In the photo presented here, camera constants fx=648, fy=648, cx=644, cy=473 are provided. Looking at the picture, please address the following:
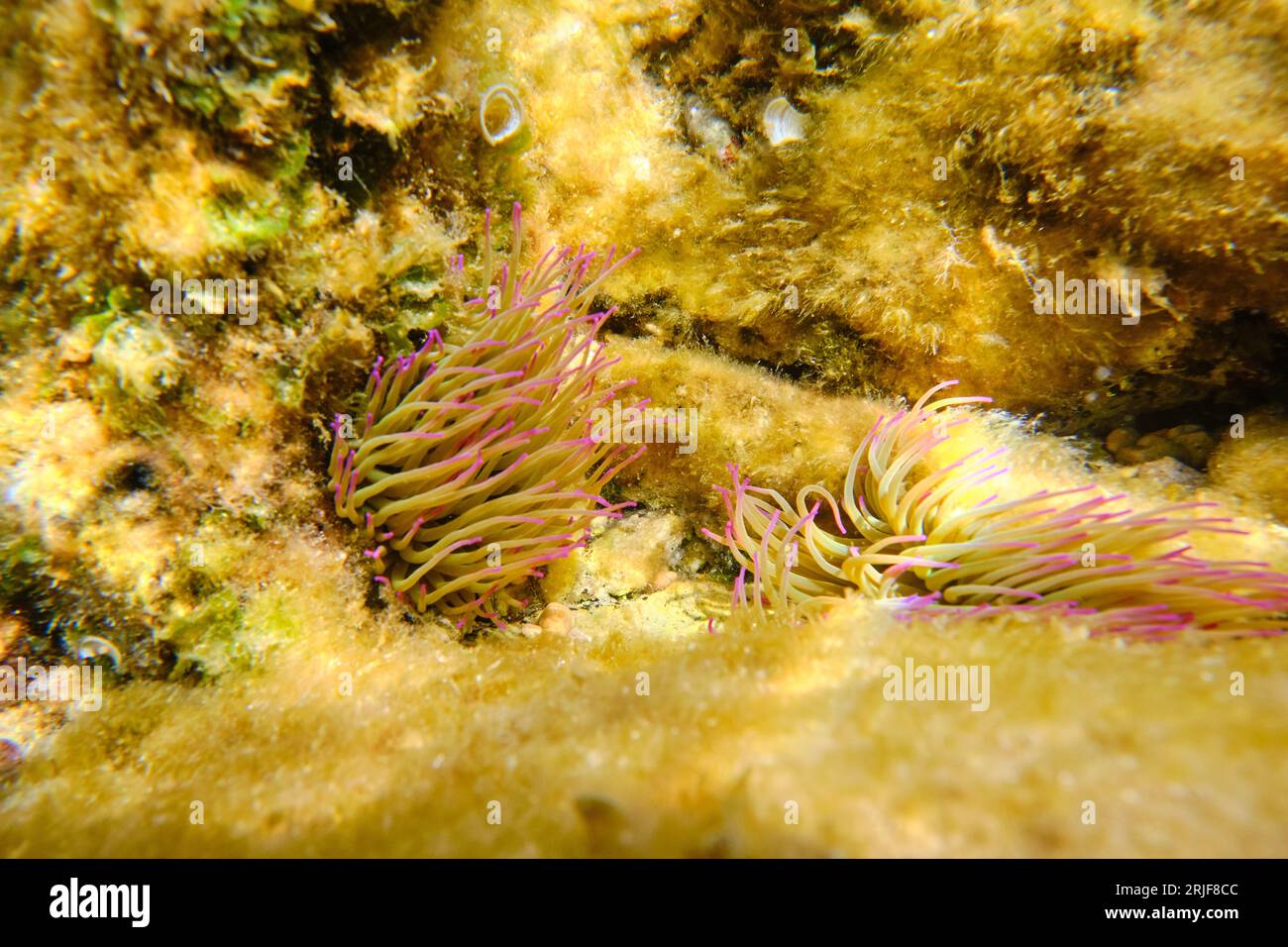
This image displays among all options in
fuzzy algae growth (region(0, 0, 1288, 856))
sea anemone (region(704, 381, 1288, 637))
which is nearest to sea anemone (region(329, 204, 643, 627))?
fuzzy algae growth (region(0, 0, 1288, 856))

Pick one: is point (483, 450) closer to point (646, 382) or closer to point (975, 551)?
point (646, 382)

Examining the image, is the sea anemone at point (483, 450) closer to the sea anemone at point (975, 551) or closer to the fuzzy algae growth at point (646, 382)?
the fuzzy algae growth at point (646, 382)

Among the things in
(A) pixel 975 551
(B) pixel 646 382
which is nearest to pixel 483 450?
(B) pixel 646 382

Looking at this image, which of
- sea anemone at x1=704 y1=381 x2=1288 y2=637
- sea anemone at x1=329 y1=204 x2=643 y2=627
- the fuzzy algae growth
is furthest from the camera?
sea anemone at x1=329 y1=204 x2=643 y2=627

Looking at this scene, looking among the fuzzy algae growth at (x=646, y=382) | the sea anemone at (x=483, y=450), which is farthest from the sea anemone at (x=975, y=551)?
the sea anemone at (x=483, y=450)

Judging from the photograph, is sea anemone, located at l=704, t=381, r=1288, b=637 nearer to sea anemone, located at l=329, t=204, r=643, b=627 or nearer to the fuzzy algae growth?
the fuzzy algae growth
